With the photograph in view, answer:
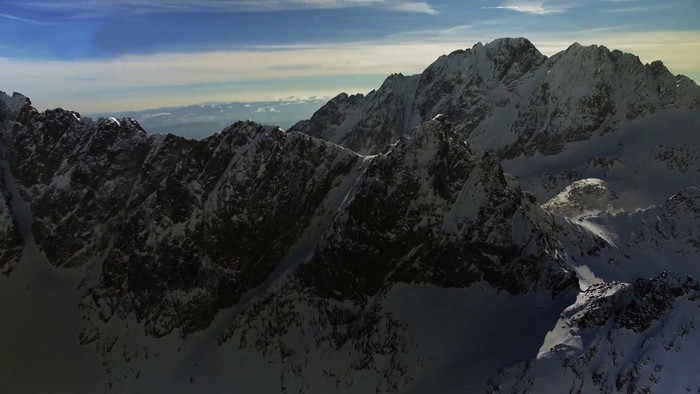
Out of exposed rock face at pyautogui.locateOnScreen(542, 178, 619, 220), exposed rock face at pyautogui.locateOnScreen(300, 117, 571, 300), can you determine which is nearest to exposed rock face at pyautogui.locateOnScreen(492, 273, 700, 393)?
exposed rock face at pyautogui.locateOnScreen(300, 117, 571, 300)

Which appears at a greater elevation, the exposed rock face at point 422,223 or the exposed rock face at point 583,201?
the exposed rock face at point 422,223

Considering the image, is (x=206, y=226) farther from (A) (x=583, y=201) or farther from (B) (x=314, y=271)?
(A) (x=583, y=201)

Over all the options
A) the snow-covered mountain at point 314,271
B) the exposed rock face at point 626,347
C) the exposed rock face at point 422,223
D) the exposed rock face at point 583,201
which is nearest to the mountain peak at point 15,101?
the snow-covered mountain at point 314,271

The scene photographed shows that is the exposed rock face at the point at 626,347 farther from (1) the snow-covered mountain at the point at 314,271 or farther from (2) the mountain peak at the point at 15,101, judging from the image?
(2) the mountain peak at the point at 15,101

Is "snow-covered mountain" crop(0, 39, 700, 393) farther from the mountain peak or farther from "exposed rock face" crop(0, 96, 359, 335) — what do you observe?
the mountain peak

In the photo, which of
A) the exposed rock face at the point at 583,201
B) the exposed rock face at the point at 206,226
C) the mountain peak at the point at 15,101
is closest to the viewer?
the exposed rock face at the point at 206,226

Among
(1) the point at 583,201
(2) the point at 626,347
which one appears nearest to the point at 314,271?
(2) the point at 626,347

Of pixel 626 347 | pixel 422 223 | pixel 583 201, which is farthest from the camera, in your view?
pixel 583 201

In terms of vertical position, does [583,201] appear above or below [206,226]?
below
